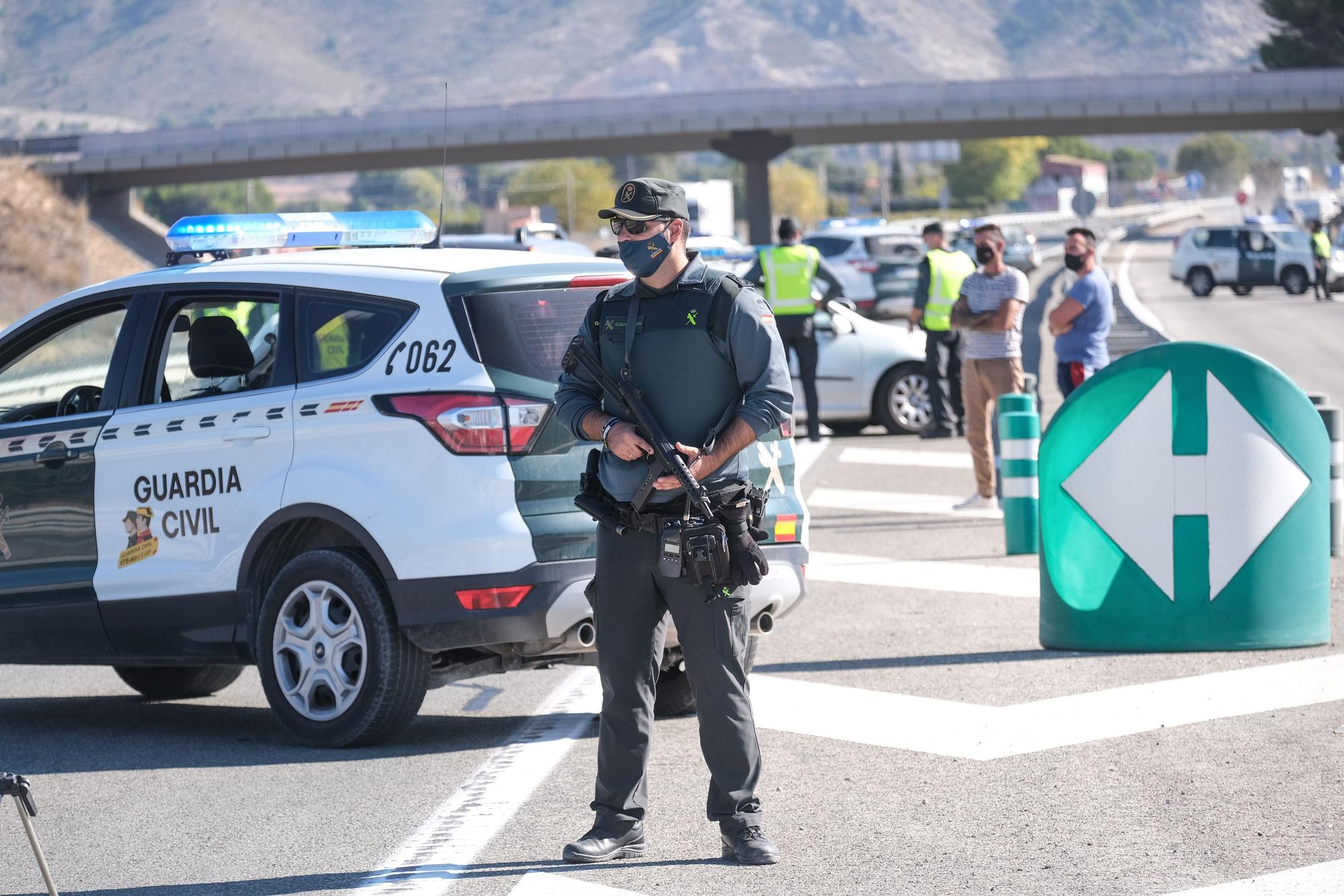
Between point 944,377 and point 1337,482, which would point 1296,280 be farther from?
point 1337,482

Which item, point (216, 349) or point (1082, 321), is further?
point (1082, 321)

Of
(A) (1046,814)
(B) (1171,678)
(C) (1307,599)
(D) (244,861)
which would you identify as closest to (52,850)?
(D) (244,861)

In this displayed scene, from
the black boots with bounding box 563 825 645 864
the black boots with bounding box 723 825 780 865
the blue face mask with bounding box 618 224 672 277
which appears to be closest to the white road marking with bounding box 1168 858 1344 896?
the black boots with bounding box 723 825 780 865

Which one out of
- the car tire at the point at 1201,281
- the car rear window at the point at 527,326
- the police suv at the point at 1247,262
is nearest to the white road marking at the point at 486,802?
the car rear window at the point at 527,326

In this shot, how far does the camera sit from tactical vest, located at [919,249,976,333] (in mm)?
16344

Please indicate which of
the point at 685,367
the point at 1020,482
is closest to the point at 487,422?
the point at 685,367

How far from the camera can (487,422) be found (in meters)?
6.39

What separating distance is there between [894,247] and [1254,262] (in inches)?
540

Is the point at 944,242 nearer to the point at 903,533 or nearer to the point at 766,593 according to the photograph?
the point at 903,533

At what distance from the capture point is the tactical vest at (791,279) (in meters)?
16.3

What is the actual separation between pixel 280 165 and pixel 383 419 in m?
82.8

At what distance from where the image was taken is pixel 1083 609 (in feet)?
26.6

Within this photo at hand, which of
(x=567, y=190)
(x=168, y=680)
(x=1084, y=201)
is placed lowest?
(x=168, y=680)

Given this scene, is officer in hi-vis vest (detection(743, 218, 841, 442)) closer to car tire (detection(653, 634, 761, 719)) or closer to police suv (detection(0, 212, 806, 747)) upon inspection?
car tire (detection(653, 634, 761, 719))
